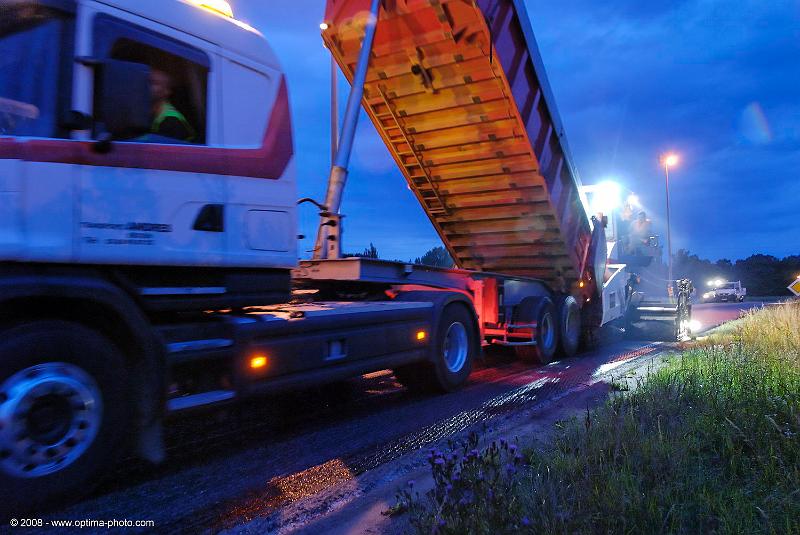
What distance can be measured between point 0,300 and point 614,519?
121 inches

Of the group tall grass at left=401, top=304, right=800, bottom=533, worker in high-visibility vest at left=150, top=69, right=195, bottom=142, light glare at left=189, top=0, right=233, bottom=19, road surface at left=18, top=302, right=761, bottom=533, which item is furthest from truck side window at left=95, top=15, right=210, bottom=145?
tall grass at left=401, top=304, right=800, bottom=533

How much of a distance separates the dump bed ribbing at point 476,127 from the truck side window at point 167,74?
3.14 m

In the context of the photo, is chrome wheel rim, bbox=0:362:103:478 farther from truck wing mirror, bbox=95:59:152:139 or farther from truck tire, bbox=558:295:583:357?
truck tire, bbox=558:295:583:357

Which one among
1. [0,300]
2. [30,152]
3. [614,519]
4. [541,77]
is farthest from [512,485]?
[541,77]

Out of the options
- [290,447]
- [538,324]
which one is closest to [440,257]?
[538,324]

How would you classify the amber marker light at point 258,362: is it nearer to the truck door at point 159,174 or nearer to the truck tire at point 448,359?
the truck door at point 159,174

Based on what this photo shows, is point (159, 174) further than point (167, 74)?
No

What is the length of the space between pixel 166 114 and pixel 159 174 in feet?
1.40

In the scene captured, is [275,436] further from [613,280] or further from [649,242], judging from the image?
[649,242]

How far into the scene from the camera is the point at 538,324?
857 cm

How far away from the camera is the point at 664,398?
15.2ft

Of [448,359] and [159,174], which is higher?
[159,174]

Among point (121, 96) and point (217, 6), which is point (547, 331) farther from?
point (121, 96)

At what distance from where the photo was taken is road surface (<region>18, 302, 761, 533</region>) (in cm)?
321
